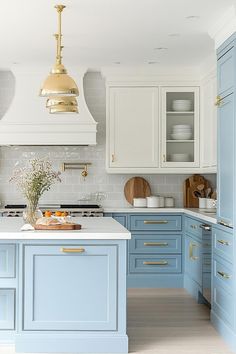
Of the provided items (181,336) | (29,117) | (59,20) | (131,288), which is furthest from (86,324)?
(29,117)

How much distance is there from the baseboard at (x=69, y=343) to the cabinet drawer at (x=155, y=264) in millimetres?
2990

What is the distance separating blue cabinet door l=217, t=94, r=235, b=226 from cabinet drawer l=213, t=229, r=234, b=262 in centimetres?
11

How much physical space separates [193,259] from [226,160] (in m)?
2.06

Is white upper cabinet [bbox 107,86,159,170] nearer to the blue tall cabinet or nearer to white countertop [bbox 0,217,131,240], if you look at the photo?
the blue tall cabinet

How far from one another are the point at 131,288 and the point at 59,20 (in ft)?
12.0

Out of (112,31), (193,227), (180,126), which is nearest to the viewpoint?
(112,31)

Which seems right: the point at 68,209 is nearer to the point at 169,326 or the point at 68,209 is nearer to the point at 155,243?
the point at 155,243

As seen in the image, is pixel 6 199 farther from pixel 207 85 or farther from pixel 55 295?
pixel 55 295

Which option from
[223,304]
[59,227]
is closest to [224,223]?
[223,304]

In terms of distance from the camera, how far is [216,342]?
5266 mm

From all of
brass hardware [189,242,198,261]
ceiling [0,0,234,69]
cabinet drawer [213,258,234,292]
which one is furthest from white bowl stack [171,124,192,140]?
cabinet drawer [213,258,234,292]

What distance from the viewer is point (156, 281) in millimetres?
7863

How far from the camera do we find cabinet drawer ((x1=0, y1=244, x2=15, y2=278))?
4.93 metres

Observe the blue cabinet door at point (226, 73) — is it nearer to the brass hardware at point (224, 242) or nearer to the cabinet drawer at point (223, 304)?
the brass hardware at point (224, 242)
